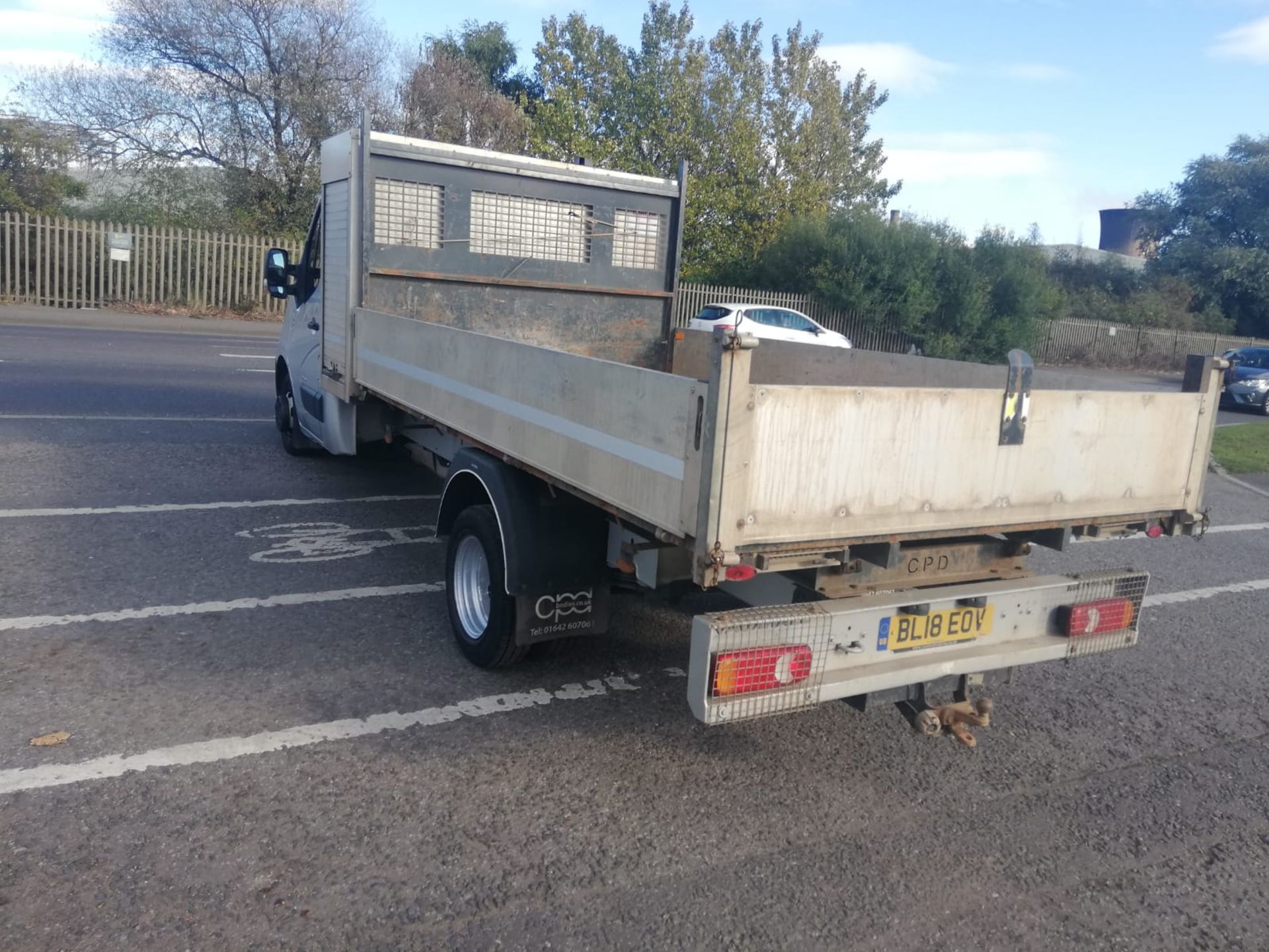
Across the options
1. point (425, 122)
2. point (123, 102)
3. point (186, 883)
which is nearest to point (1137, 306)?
point (425, 122)

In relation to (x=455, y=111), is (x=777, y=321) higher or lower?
lower

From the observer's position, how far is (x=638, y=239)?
761 centimetres

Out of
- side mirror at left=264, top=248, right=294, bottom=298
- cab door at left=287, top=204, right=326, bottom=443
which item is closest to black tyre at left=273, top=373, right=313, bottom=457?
cab door at left=287, top=204, right=326, bottom=443

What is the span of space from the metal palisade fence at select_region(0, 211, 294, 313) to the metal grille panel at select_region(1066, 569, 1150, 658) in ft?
77.1

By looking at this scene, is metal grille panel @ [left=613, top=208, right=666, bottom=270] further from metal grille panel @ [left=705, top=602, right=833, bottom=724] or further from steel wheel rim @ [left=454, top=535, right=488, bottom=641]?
metal grille panel @ [left=705, top=602, right=833, bottom=724]

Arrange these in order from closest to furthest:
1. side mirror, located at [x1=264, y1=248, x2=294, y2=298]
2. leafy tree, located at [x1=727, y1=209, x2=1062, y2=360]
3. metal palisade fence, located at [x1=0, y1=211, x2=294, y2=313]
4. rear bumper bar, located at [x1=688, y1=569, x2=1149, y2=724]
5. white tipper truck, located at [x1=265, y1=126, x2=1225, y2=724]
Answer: white tipper truck, located at [x1=265, y1=126, x2=1225, y2=724] < rear bumper bar, located at [x1=688, y1=569, x2=1149, y2=724] < side mirror, located at [x1=264, y1=248, x2=294, y2=298] < metal palisade fence, located at [x1=0, y1=211, x2=294, y2=313] < leafy tree, located at [x1=727, y1=209, x2=1062, y2=360]

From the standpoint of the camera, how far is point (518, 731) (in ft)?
13.9

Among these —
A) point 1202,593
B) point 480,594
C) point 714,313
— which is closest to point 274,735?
point 480,594

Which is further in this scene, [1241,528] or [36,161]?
[36,161]

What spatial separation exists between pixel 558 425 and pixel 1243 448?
14.3m

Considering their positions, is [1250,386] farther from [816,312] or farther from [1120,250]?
[1120,250]

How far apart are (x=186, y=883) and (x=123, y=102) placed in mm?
29723

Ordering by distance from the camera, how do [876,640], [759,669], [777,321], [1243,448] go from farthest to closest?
[777,321] < [1243,448] < [876,640] < [759,669]

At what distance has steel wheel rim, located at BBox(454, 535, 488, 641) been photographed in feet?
15.8
